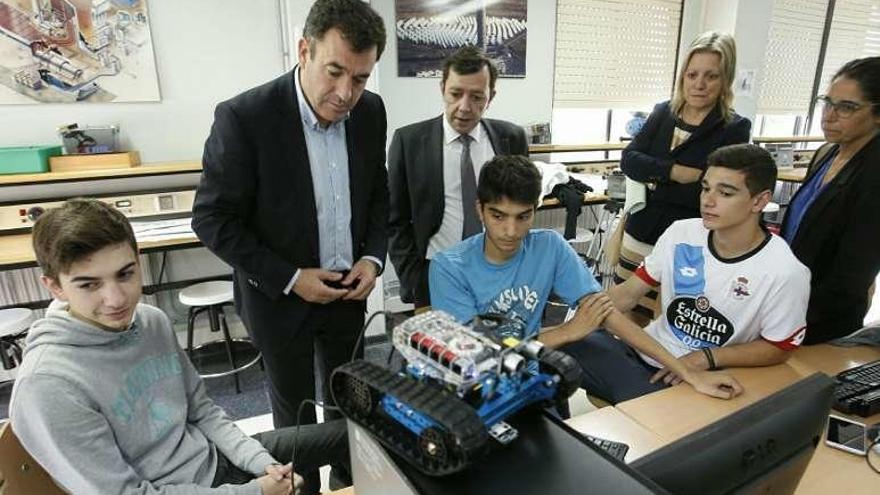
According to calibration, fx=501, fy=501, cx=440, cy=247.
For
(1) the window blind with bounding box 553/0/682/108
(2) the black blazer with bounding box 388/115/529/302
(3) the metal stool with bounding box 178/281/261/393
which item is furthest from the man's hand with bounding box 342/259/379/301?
(1) the window blind with bounding box 553/0/682/108

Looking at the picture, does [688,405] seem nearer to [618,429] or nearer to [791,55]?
[618,429]

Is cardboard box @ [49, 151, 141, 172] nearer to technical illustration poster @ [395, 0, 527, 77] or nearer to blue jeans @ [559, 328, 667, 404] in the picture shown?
technical illustration poster @ [395, 0, 527, 77]

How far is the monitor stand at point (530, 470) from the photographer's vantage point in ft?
1.44

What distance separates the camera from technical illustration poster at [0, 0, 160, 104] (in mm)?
2406

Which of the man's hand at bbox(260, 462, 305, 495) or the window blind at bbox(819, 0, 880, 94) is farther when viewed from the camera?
the window blind at bbox(819, 0, 880, 94)

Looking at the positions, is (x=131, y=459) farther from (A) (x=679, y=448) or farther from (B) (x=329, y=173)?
(A) (x=679, y=448)

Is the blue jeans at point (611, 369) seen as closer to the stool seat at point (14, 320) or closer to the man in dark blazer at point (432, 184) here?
the man in dark blazer at point (432, 184)

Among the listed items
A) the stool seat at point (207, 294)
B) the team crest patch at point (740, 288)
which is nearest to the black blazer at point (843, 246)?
the team crest patch at point (740, 288)

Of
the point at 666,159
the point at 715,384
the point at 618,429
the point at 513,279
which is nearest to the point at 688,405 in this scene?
the point at 715,384

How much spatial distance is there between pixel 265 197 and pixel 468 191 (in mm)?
831

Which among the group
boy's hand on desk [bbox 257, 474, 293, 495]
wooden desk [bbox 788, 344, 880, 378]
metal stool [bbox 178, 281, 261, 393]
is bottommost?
metal stool [bbox 178, 281, 261, 393]

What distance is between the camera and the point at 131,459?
1.03m

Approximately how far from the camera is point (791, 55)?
4828mm

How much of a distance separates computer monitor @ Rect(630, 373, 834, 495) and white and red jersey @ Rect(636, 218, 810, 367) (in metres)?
0.88
